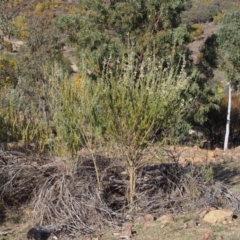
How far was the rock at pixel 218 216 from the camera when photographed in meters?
5.77

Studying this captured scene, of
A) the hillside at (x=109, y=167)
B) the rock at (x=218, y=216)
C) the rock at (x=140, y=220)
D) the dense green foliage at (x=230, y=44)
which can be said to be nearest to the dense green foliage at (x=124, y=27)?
the dense green foliage at (x=230, y=44)

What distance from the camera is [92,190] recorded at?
668 cm

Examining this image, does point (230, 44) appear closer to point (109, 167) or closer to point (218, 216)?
point (109, 167)

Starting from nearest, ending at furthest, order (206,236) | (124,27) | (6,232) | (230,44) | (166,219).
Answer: (206,236) → (166,219) → (6,232) → (124,27) → (230,44)

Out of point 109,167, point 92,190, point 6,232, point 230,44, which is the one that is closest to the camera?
point 6,232

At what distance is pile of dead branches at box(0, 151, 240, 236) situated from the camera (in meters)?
6.32

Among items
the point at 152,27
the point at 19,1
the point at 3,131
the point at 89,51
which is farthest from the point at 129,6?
the point at 19,1

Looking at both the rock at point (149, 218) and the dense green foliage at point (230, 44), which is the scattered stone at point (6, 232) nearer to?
the rock at point (149, 218)

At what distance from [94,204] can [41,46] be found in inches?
685

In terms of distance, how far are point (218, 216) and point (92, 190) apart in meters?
1.82

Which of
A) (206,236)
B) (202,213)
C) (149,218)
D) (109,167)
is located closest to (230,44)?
(109,167)

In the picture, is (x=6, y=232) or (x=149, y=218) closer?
(x=149, y=218)

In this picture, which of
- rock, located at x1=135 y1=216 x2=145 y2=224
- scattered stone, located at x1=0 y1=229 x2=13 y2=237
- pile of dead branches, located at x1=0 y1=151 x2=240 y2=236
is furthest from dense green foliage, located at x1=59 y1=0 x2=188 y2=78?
rock, located at x1=135 y1=216 x2=145 y2=224

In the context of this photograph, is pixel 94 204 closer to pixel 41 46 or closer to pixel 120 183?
pixel 120 183
